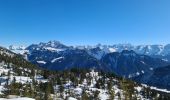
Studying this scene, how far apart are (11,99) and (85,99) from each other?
84.6 meters

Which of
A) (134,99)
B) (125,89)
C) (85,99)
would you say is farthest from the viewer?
(85,99)

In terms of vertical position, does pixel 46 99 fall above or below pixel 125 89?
below

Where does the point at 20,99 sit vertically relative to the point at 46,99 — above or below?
above

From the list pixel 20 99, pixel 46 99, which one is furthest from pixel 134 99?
pixel 46 99

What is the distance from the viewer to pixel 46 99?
15388cm

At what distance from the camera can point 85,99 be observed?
171m

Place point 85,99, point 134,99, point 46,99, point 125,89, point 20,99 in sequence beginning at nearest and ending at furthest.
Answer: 1. point 125,89
2. point 20,99
3. point 134,99
4. point 46,99
5. point 85,99

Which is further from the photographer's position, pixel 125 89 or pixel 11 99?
pixel 11 99

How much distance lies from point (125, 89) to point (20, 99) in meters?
29.4

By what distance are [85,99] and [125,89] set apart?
91477 millimetres

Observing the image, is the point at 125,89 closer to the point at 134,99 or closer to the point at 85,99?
the point at 134,99

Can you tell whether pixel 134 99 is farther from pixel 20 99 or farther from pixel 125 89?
pixel 20 99

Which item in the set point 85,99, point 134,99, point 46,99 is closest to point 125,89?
point 134,99

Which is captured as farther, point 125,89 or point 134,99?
point 134,99
